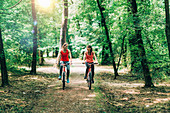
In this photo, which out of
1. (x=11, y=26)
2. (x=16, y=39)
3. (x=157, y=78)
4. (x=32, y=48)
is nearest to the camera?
(x=157, y=78)

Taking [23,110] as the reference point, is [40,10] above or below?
above

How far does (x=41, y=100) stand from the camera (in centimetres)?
704

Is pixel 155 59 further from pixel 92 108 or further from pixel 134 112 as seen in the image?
pixel 92 108

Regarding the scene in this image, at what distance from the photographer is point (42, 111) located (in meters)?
5.62

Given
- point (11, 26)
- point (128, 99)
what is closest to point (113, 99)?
point (128, 99)

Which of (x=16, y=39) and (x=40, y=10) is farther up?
(x=40, y=10)

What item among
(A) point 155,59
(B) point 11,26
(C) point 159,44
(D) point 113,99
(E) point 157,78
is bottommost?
(D) point 113,99

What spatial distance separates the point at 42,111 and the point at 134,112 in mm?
3102

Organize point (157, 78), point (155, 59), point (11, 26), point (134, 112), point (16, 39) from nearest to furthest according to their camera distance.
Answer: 1. point (134, 112)
2. point (155, 59)
3. point (157, 78)
4. point (11, 26)
5. point (16, 39)

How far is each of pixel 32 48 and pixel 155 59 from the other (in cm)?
1087

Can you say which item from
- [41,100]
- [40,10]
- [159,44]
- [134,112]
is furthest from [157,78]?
[40,10]

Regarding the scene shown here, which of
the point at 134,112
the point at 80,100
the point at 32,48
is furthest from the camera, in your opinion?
the point at 32,48

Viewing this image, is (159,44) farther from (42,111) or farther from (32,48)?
(32,48)

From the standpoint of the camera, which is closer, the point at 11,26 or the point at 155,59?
the point at 155,59
